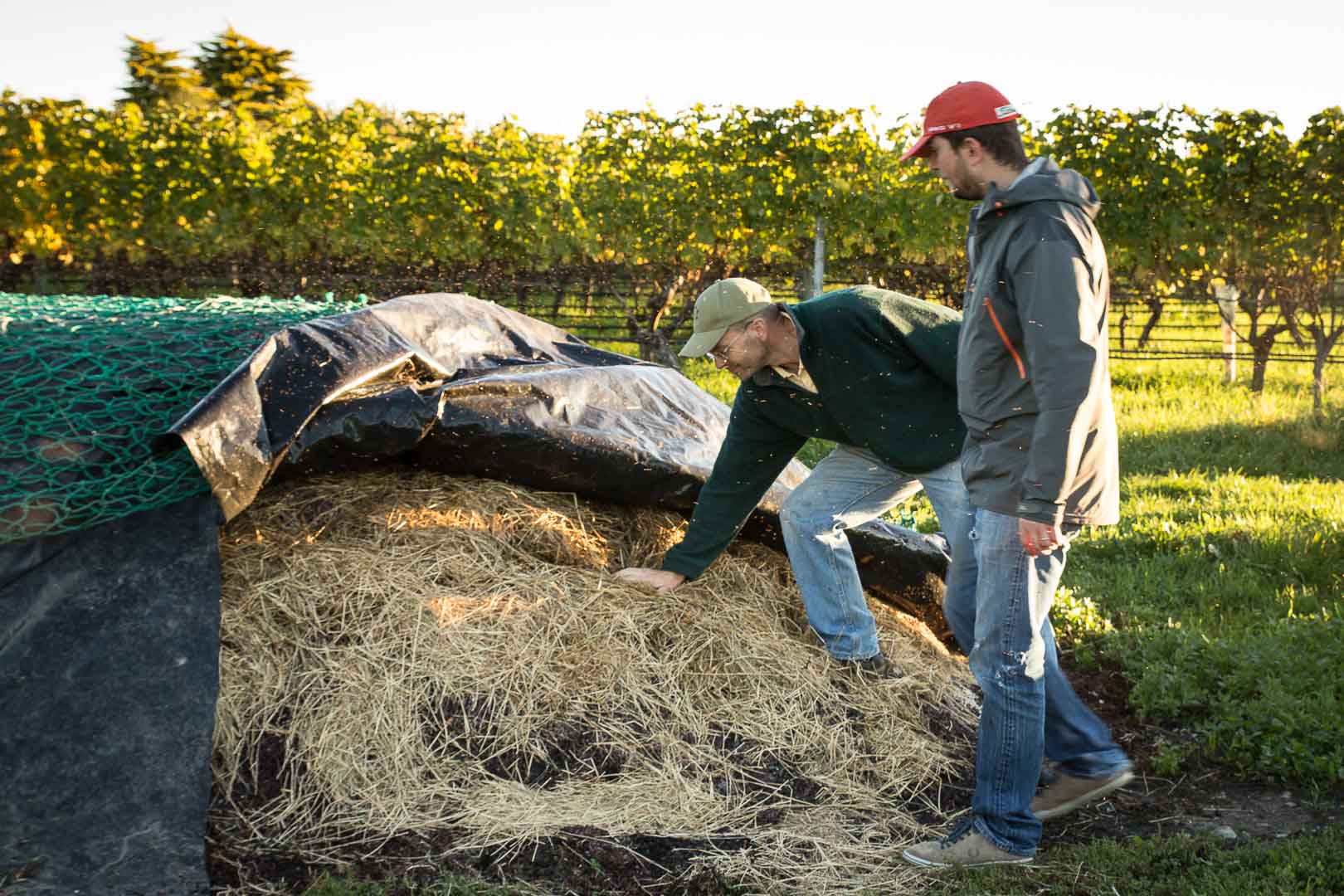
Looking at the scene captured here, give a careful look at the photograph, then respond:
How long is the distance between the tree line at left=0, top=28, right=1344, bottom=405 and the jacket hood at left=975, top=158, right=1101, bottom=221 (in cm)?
696

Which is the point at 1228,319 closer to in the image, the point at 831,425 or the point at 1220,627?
the point at 1220,627

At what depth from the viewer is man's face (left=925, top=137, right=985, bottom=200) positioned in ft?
8.52

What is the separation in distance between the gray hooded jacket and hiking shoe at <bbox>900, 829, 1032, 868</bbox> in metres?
0.87

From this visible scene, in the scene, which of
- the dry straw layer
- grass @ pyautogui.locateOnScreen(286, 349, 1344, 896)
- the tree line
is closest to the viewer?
grass @ pyautogui.locateOnScreen(286, 349, 1344, 896)

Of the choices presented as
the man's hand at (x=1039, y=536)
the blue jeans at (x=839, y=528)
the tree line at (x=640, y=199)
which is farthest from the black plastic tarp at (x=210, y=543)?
the tree line at (x=640, y=199)

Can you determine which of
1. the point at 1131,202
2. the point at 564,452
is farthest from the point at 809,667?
the point at 1131,202

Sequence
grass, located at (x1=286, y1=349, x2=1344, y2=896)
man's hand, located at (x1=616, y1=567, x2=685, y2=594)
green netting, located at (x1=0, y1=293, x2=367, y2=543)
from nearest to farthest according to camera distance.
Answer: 1. grass, located at (x1=286, y1=349, x2=1344, y2=896)
2. green netting, located at (x1=0, y1=293, x2=367, y2=543)
3. man's hand, located at (x1=616, y1=567, x2=685, y2=594)

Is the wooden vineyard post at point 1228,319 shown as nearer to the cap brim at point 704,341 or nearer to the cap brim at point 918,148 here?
the cap brim at point 704,341

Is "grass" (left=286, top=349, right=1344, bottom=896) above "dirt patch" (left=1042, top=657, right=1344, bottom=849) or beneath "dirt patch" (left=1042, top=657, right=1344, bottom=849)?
above

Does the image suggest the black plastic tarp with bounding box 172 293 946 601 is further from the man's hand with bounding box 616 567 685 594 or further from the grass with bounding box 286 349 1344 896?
the grass with bounding box 286 349 1344 896

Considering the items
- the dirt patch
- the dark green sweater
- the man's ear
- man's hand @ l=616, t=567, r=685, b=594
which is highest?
the man's ear

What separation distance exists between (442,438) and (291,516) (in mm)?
551

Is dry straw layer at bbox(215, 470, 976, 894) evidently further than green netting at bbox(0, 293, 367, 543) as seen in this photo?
No

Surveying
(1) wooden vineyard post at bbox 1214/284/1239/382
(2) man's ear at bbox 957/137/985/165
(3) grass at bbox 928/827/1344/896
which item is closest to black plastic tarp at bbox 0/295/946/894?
(3) grass at bbox 928/827/1344/896
